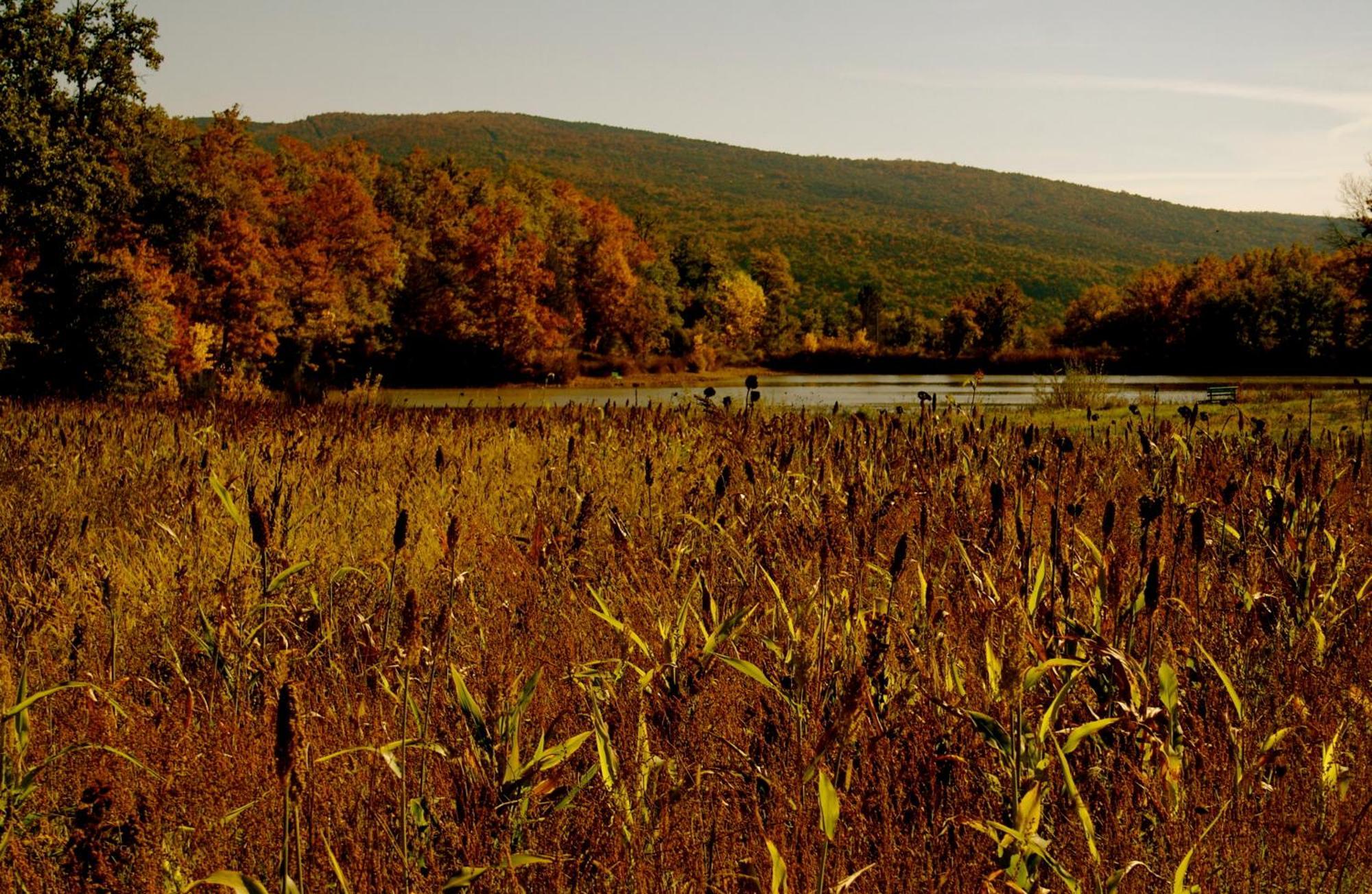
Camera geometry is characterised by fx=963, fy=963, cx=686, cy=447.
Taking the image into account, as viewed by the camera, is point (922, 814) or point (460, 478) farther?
point (460, 478)

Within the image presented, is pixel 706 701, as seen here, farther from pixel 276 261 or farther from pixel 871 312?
pixel 871 312

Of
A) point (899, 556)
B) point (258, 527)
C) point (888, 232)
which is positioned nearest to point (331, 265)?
point (258, 527)

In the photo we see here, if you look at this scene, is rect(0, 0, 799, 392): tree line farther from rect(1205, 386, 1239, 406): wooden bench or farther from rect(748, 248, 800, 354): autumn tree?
rect(1205, 386, 1239, 406): wooden bench

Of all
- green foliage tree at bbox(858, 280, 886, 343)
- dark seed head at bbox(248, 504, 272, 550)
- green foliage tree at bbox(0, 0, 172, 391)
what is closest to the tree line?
green foliage tree at bbox(0, 0, 172, 391)

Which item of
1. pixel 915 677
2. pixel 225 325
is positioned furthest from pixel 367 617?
pixel 225 325

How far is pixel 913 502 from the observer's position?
17.1ft

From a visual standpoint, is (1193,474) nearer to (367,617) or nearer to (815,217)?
(367,617)

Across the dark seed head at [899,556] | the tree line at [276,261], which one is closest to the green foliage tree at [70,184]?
the tree line at [276,261]

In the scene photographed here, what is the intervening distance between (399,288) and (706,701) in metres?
57.7

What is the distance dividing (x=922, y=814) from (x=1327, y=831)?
2.90 ft

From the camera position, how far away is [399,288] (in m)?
56.8

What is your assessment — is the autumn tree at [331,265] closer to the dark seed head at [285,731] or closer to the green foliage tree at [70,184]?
the green foliage tree at [70,184]

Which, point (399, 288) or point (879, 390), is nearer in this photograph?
point (879, 390)

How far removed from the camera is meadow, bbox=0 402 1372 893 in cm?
189
